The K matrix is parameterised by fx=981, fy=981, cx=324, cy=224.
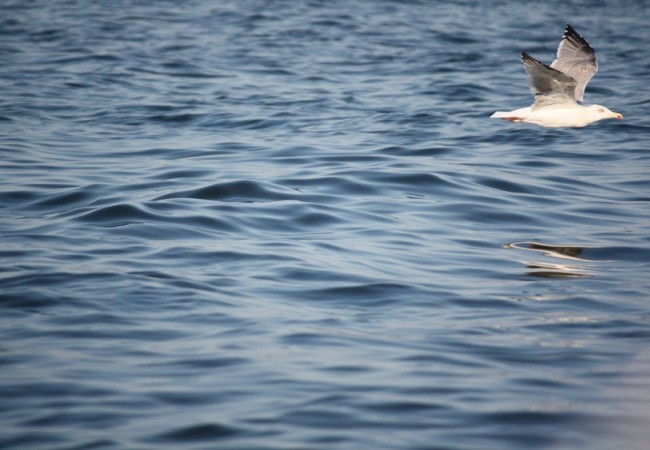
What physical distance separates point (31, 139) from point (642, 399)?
9.02 m

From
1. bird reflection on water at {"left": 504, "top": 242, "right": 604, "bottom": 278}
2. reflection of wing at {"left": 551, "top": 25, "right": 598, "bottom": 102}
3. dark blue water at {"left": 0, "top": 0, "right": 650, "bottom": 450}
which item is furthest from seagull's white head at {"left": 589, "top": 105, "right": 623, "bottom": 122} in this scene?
bird reflection on water at {"left": 504, "top": 242, "right": 604, "bottom": 278}

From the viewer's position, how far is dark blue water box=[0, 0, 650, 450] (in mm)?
4875

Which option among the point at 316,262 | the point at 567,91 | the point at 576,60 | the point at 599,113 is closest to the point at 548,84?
the point at 567,91

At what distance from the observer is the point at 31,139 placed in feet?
40.0

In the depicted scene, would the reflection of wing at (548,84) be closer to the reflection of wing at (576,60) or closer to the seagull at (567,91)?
the seagull at (567,91)

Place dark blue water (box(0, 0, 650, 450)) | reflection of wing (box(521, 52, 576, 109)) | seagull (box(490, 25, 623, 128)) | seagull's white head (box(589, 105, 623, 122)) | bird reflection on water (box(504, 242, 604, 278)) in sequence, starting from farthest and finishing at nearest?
seagull's white head (box(589, 105, 623, 122)), seagull (box(490, 25, 623, 128)), reflection of wing (box(521, 52, 576, 109)), bird reflection on water (box(504, 242, 604, 278)), dark blue water (box(0, 0, 650, 450))

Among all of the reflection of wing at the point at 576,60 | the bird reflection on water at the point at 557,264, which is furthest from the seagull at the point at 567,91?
the bird reflection on water at the point at 557,264

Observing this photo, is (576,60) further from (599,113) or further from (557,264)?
(557,264)

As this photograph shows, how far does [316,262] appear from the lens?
24.7 ft

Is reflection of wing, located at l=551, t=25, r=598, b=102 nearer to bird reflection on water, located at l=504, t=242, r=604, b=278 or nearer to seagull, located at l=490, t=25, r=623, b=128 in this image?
seagull, located at l=490, t=25, r=623, b=128

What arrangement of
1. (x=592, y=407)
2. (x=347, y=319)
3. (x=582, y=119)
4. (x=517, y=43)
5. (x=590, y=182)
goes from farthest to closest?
(x=517, y=43), (x=582, y=119), (x=590, y=182), (x=347, y=319), (x=592, y=407)

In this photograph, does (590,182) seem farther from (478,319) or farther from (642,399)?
(642,399)

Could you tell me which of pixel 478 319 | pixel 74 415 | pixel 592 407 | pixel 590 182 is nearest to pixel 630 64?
pixel 590 182

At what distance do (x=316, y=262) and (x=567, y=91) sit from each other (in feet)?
17.4
